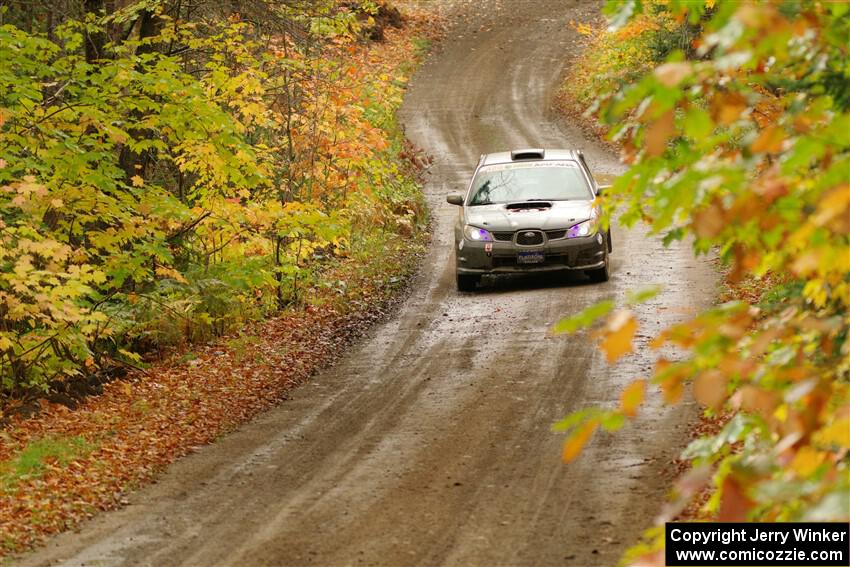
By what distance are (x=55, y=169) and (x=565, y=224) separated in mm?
7290

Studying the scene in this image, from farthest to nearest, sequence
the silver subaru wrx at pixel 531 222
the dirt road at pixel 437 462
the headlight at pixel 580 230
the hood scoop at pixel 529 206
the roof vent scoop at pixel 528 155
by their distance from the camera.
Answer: the roof vent scoop at pixel 528 155 < the hood scoop at pixel 529 206 < the silver subaru wrx at pixel 531 222 < the headlight at pixel 580 230 < the dirt road at pixel 437 462

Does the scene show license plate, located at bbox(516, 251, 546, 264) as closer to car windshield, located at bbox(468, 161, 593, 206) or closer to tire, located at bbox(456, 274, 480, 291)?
tire, located at bbox(456, 274, 480, 291)

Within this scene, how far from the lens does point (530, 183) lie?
53.6 feet

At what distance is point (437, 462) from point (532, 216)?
23.8 feet

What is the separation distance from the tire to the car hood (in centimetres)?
86

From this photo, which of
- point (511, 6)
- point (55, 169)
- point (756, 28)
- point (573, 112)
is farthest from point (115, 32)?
point (511, 6)

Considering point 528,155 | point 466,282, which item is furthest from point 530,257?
point 528,155

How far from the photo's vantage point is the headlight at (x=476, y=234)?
15.6 m

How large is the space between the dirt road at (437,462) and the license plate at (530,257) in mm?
519

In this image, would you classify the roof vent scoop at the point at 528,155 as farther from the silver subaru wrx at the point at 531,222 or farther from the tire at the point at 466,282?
the tire at the point at 466,282

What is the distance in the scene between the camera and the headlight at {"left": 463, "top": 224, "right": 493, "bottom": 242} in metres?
15.6
